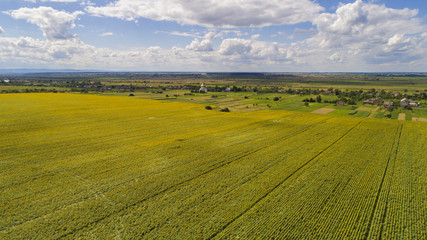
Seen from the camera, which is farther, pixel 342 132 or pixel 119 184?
pixel 342 132

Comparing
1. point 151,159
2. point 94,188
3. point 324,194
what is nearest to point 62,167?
point 94,188

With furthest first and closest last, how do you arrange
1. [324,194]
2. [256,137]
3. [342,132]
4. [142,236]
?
[342,132] → [256,137] → [324,194] → [142,236]

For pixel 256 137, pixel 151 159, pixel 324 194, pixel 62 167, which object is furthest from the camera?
pixel 256 137

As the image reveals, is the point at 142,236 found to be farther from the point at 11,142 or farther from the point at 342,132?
the point at 342,132

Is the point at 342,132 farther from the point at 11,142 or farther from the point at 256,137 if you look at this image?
the point at 11,142

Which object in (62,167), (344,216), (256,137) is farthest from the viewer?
(256,137)

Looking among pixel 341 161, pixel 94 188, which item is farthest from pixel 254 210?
pixel 341 161
